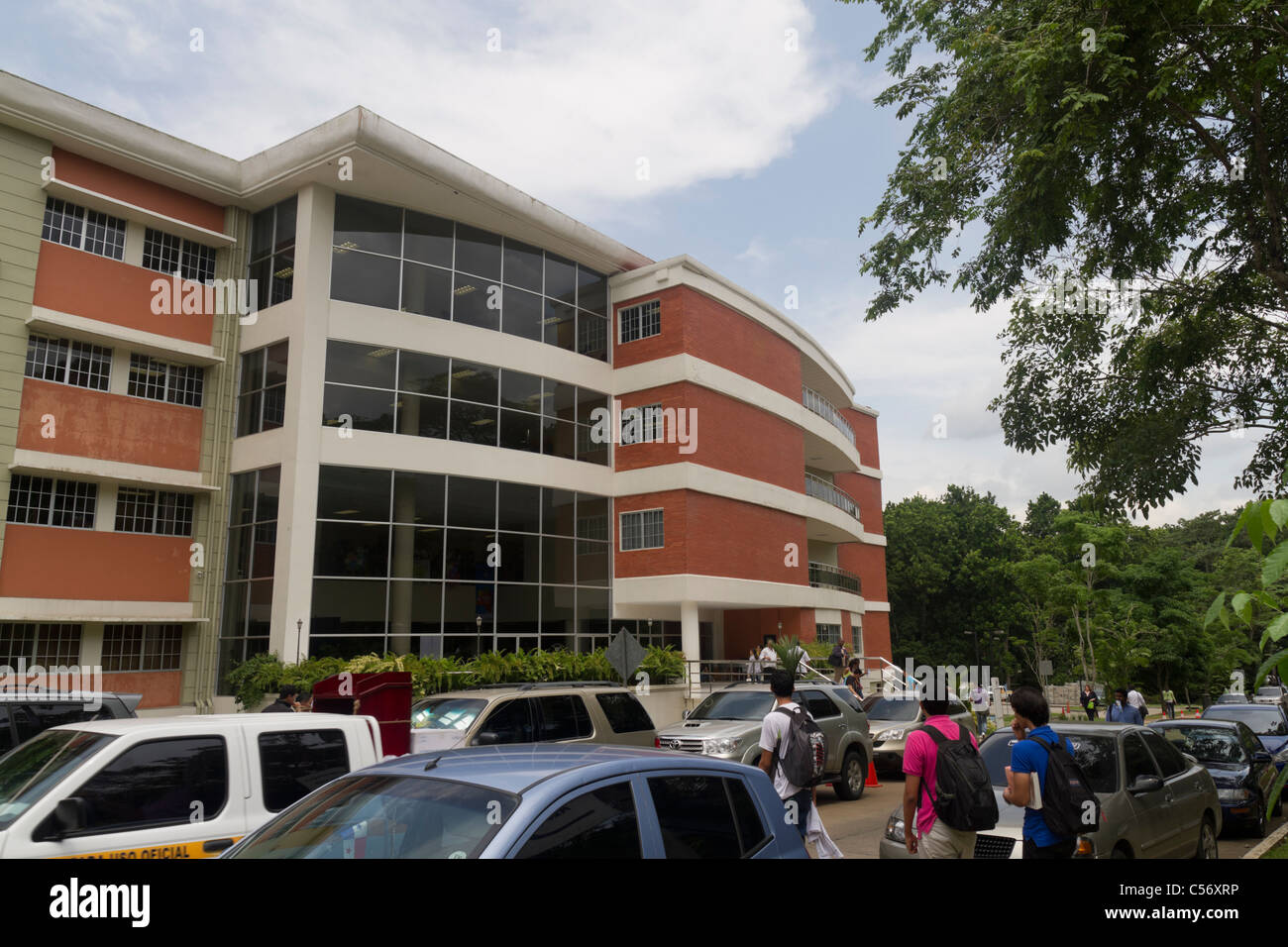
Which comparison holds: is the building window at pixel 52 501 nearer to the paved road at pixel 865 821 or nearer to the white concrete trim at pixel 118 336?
the white concrete trim at pixel 118 336

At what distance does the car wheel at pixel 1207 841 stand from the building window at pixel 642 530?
1866 centimetres

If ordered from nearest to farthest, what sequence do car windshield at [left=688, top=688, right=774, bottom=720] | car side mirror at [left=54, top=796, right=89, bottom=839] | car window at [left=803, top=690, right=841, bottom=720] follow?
car side mirror at [left=54, top=796, right=89, bottom=839]
car windshield at [left=688, top=688, right=774, bottom=720]
car window at [left=803, top=690, right=841, bottom=720]

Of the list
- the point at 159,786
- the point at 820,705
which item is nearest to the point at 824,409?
the point at 820,705

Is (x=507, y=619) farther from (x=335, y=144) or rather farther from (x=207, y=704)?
(x=335, y=144)

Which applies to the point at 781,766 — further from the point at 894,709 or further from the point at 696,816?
the point at 894,709

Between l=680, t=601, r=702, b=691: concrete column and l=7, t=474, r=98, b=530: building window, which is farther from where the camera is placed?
l=680, t=601, r=702, b=691: concrete column

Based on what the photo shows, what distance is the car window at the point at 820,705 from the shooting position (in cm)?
1476

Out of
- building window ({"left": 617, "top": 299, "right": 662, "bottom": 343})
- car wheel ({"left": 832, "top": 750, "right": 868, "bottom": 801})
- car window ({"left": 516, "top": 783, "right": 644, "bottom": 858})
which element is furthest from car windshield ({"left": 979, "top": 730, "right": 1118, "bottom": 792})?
building window ({"left": 617, "top": 299, "right": 662, "bottom": 343})

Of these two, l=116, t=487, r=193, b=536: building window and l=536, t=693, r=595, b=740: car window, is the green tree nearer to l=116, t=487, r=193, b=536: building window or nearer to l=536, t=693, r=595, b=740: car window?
l=536, t=693, r=595, b=740: car window

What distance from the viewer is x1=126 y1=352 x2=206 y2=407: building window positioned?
22.3 m

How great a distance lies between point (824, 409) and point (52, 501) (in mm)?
27037

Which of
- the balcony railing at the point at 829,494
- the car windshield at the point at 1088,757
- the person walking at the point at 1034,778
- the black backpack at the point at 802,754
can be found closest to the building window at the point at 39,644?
the black backpack at the point at 802,754

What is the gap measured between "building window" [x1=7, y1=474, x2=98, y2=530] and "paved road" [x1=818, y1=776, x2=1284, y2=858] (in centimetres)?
1749

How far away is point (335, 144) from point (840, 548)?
28959mm
